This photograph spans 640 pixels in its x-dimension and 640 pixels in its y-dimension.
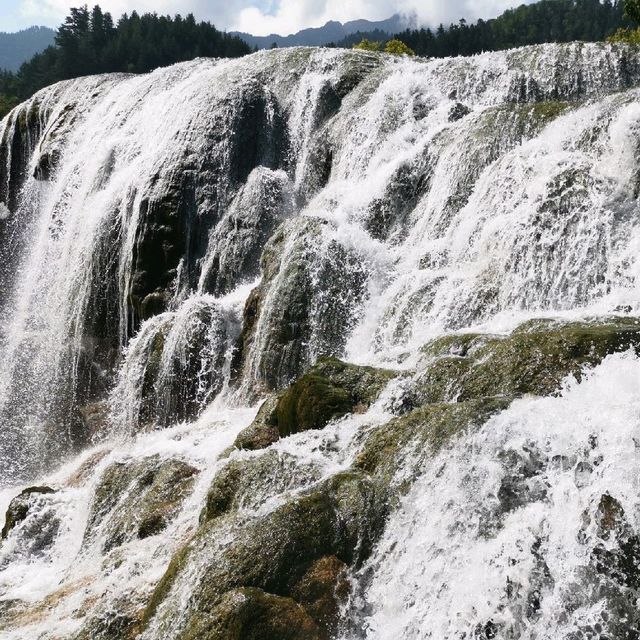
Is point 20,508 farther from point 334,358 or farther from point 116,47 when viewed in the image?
point 116,47

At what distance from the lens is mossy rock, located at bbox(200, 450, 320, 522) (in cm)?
930

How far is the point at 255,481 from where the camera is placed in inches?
378

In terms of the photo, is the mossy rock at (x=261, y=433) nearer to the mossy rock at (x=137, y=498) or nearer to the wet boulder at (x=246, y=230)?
the mossy rock at (x=137, y=498)

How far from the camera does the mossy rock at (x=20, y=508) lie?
14011 mm

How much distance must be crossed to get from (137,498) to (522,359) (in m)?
6.48

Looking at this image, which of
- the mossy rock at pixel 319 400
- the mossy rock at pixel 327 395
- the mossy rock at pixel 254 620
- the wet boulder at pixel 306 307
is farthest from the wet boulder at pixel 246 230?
the mossy rock at pixel 254 620

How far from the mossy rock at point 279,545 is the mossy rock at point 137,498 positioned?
2.96 meters

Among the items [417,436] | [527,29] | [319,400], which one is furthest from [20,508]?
[527,29]

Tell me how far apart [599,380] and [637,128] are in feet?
22.7

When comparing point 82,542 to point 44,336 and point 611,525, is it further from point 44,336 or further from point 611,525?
point 44,336

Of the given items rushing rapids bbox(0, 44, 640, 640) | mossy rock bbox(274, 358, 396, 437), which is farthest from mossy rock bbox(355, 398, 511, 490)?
mossy rock bbox(274, 358, 396, 437)

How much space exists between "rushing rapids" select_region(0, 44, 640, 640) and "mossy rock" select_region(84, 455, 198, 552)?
0.06 m

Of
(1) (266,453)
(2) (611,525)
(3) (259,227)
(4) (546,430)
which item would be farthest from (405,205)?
(2) (611,525)

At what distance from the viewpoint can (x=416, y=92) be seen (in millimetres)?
21609
